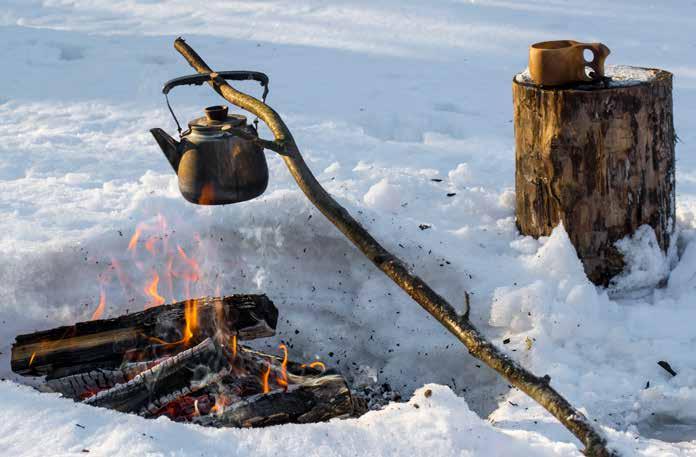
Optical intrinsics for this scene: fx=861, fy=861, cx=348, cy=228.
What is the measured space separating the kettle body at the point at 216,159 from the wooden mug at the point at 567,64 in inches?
61.9

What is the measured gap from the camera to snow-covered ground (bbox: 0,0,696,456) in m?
2.96

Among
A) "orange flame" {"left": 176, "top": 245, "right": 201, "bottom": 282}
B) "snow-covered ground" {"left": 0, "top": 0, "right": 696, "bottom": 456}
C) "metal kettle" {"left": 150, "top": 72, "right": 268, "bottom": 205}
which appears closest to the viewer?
"snow-covered ground" {"left": 0, "top": 0, "right": 696, "bottom": 456}

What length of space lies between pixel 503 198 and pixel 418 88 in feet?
10.1

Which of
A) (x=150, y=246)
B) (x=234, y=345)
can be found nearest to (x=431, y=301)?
(x=234, y=345)

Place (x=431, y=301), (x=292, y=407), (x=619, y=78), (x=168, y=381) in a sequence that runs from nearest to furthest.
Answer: (x=431, y=301)
(x=292, y=407)
(x=168, y=381)
(x=619, y=78)

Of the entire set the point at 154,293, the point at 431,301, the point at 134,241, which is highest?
the point at 431,301

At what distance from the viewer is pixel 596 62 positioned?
438 centimetres

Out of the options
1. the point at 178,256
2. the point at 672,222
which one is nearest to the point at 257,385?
the point at 178,256

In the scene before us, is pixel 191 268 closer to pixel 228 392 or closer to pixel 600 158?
pixel 228 392

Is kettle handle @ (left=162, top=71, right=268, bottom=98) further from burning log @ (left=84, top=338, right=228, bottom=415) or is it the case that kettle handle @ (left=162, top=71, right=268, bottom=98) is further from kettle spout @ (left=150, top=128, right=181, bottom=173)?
burning log @ (left=84, top=338, right=228, bottom=415)

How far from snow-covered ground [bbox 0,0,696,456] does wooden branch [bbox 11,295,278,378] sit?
30 cm

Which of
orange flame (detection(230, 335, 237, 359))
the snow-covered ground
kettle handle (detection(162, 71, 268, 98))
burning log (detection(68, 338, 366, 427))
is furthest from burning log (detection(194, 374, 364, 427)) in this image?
kettle handle (detection(162, 71, 268, 98))

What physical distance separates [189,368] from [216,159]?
91 centimetres

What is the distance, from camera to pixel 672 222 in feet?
15.4
